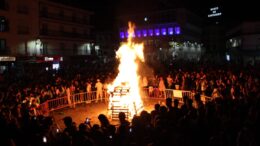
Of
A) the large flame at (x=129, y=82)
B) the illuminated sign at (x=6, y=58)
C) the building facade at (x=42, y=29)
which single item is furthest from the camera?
the building facade at (x=42, y=29)

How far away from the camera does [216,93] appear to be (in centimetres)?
1638

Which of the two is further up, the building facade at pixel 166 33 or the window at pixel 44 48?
the building facade at pixel 166 33

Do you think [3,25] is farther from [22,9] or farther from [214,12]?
[214,12]

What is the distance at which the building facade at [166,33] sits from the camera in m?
64.5

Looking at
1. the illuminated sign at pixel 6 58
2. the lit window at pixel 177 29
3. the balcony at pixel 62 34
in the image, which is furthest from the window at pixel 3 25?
the lit window at pixel 177 29

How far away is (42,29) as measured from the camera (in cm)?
4684

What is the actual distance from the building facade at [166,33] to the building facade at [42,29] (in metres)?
15.6

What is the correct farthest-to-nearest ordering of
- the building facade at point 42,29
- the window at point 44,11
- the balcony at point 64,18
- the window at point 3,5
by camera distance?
A: the balcony at point 64,18
the window at point 44,11
the building facade at point 42,29
the window at point 3,5

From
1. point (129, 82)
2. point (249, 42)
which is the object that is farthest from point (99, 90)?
point (249, 42)

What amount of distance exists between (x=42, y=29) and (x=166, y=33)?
29784mm

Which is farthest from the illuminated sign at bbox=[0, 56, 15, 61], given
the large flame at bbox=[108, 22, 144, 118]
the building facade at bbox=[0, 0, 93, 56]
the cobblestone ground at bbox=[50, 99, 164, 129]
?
the large flame at bbox=[108, 22, 144, 118]

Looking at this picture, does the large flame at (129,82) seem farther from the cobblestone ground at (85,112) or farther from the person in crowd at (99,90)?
the person in crowd at (99,90)

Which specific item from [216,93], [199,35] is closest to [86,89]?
[216,93]

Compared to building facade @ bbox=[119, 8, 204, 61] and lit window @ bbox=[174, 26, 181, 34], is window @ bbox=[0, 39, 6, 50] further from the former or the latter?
lit window @ bbox=[174, 26, 181, 34]
